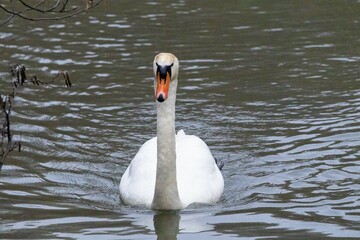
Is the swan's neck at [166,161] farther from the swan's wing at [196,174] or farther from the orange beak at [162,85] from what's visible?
the orange beak at [162,85]

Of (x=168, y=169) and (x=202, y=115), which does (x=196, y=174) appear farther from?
(x=202, y=115)

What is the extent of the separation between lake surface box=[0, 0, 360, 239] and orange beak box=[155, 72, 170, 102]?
45.0 inches

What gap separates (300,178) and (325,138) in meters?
1.47

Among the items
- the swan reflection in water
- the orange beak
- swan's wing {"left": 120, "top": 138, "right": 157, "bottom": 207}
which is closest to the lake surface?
the swan reflection in water

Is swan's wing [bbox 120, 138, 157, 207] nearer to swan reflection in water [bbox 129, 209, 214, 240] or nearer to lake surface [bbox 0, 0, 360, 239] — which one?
lake surface [bbox 0, 0, 360, 239]

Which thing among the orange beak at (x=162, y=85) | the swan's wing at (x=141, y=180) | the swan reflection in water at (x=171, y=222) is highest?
the orange beak at (x=162, y=85)

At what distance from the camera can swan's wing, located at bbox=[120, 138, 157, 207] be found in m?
10.4

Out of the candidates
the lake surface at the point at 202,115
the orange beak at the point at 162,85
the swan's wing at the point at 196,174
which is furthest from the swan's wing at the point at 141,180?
the orange beak at the point at 162,85

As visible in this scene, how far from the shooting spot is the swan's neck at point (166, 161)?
1016 cm

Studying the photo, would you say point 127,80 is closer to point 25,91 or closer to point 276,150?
point 25,91

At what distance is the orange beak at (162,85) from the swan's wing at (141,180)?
111 centimetres

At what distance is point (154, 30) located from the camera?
1878 cm

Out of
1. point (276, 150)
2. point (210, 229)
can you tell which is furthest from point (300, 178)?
point (210, 229)

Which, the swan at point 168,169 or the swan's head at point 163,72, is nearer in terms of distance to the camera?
the swan's head at point 163,72
